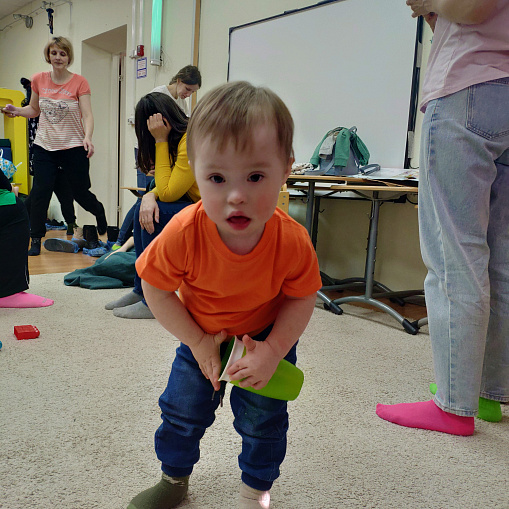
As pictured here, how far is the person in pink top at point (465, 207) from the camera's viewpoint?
947 mm

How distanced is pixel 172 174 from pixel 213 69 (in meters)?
2.39

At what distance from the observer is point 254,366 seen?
2.02 ft

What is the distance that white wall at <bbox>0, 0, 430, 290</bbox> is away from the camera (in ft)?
8.58

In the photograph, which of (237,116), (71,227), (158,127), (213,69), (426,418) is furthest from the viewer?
(71,227)

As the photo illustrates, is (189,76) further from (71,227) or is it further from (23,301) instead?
(71,227)

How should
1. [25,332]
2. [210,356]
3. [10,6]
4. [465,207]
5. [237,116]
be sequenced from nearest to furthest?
1. [237,116]
2. [210,356]
3. [465,207]
4. [25,332]
5. [10,6]

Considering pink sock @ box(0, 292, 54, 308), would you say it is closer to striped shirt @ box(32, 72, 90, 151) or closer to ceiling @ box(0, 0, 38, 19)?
striped shirt @ box(32, 72, 90, 151)

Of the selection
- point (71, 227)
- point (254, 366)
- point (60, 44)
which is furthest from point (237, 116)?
point (71, 227)

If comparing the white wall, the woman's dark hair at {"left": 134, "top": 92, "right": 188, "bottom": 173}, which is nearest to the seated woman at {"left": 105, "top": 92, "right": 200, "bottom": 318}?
the woman's dark hair at {"left": 134, "top": 92, "right": 188, "bottom": 173}

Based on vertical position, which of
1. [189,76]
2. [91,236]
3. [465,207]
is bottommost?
[91,236]

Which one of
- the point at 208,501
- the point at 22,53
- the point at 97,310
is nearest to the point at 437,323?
the point at 208,501

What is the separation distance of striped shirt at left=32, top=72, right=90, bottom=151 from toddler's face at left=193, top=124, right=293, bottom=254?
2.89 meters

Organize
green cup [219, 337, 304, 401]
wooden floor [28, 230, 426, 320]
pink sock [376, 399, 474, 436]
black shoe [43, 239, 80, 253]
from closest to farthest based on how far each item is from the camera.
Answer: green cup [219, 337, 304, 401] < pink sock [376, 399, 474, 436] < wooden floor [28, 230, 426, 320] < black shoe [43, 239, 80, 253]

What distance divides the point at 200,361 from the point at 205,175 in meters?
0.27
